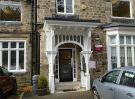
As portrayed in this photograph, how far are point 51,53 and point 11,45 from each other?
2.85 metres

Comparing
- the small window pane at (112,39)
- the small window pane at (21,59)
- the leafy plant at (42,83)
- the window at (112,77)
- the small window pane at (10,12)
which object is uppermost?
the small window pane at (10,12)

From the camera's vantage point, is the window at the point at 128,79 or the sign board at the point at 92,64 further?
the sign board at the point at 92,64

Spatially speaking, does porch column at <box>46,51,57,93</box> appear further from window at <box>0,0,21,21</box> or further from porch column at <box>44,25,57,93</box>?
window at <box>0,0,21,21</box>

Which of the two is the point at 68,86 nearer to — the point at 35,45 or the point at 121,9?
the point at 35,45

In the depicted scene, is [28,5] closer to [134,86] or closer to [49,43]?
[49,43]

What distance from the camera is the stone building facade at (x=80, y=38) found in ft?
54.5

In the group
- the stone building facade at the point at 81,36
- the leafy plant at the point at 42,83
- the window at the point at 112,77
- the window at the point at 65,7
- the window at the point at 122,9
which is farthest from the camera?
the window at the point at 122,9

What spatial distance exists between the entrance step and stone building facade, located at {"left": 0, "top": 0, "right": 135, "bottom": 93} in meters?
0.13

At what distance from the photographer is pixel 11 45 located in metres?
17.1

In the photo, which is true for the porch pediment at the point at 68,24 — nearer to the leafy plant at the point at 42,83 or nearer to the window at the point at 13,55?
the window at the point at 13,55

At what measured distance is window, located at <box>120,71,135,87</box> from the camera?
8508 mm

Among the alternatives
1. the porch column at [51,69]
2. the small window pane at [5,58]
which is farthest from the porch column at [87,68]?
the small window pane at [5,58]

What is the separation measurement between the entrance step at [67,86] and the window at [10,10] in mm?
4996

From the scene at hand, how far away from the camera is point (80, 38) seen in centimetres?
1705
